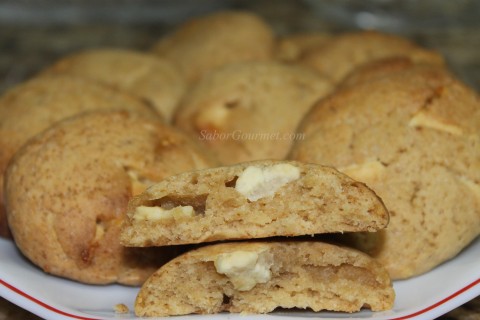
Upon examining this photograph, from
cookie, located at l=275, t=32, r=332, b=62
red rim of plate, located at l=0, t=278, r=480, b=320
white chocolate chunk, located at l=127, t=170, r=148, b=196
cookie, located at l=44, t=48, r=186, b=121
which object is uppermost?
white chocolate chunk, located at l=127, t=170, r=148, b=196

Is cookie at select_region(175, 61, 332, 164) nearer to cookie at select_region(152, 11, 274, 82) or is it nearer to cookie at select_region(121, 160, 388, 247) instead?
cookie at select_region(152, 11, 274, 82)

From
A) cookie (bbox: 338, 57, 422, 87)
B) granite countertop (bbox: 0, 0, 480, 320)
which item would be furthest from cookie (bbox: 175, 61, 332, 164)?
granite countertop (bbox: 0, 0, 480, 320)

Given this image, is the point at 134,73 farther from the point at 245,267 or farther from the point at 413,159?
the point at 245,267

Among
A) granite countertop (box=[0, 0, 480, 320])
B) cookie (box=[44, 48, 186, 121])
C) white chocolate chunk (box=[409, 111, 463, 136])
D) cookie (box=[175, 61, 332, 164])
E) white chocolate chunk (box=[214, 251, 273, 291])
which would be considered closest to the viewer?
white chocolate chunk (box=[214, 251, 273, 291])

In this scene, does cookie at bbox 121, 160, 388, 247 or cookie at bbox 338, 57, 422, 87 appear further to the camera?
cookie at bbox 338, 57, 422, 87

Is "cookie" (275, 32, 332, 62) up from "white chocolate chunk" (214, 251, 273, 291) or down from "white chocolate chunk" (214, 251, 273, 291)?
down

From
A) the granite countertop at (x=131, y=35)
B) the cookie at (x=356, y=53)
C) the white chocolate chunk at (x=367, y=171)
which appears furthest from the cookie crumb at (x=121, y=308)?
the granite countertop at (x=131, y=35)

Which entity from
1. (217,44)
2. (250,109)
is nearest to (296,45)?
(217,44)
